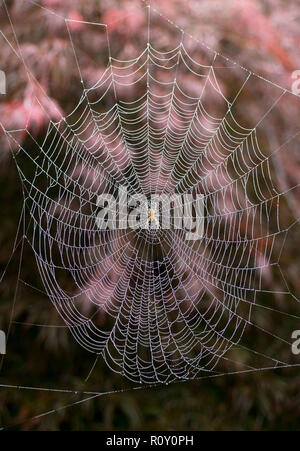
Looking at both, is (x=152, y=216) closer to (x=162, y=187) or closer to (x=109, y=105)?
(x=162, y=187)

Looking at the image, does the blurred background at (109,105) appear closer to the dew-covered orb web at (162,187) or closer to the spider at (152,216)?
the dew-covered orb web at (162,187)

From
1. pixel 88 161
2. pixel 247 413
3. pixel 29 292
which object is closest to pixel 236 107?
pixel 88 161

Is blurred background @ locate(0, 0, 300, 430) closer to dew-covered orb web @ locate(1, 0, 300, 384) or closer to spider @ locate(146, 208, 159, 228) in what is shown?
dew-covered orb web @ locate(1, 0, 300, 384)

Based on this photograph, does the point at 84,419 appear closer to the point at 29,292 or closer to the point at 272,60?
the point at 29,292

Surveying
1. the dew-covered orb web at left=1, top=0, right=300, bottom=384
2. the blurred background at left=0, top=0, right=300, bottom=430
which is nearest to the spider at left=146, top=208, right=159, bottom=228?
the dew-covered orb web at left=1, top=0, right=300, bottom=384

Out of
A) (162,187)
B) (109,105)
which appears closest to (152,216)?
(162,187)

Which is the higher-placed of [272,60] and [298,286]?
[272,60]

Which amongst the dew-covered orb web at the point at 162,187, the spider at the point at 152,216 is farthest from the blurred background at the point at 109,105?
the spider at the point at 152,216
